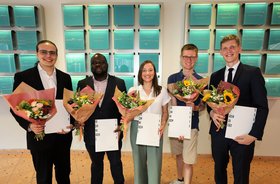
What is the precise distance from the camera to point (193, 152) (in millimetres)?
2027

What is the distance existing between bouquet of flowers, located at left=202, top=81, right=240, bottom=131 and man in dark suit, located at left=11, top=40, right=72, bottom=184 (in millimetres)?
1271

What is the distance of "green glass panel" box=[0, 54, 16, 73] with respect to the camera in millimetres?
2768

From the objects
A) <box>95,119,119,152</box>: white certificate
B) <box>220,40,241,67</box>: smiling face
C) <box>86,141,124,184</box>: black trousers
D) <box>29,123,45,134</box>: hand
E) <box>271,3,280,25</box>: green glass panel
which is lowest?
<box>86,141,124,184</box>: black trousers

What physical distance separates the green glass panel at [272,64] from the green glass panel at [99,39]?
214cm

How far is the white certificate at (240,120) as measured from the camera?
1587 mm

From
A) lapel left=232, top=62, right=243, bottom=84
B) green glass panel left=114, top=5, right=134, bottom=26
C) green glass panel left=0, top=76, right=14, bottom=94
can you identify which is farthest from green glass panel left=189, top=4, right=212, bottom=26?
green glass panel left=0, top=76, right=14, bottom=94

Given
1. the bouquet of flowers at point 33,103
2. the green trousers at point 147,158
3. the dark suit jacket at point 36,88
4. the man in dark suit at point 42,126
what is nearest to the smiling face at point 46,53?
the man in dark suit at point 42,126

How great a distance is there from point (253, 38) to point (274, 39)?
10.6 inches

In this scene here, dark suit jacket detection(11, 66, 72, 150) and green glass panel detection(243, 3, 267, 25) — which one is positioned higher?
green glass panel detection(243, 3, 267, 25)

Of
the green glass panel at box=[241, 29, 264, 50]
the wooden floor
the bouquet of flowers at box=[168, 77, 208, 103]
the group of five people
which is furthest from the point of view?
the green glass panel at box=[241, 29, 264, 50]

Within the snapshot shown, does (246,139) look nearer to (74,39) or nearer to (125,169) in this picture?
(125,169)

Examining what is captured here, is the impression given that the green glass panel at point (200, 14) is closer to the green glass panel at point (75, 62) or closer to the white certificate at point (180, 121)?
the white certificate at point (180, 121)

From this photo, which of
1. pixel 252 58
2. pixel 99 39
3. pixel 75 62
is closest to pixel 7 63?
pixel 75 62

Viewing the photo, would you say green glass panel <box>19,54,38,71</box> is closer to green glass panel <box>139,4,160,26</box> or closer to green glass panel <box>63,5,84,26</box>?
green glass panel <box>63,5,84,26</box>
